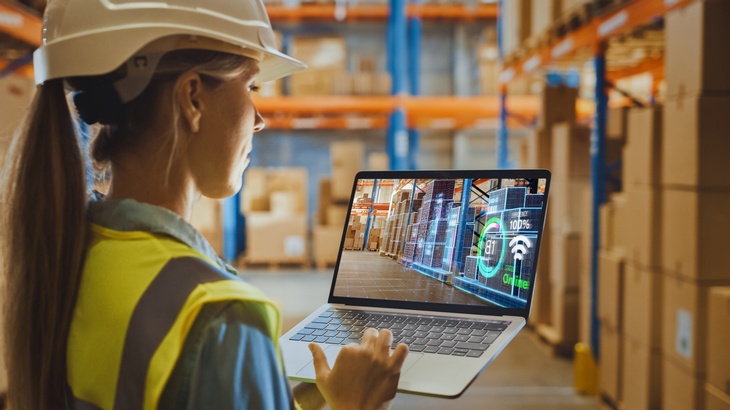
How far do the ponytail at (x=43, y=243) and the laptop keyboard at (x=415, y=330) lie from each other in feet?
1.38

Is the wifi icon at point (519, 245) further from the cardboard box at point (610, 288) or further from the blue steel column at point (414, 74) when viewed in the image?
the blue steel column at point (414, 74)

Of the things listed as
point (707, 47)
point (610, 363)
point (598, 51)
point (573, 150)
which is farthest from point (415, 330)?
point (573, 150)

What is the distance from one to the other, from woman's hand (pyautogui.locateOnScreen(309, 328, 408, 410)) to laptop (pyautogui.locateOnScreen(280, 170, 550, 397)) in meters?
0.12

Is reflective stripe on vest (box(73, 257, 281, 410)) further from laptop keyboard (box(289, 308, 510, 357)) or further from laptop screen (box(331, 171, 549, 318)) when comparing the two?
laptop screen (box(331, 171, 549, 318))

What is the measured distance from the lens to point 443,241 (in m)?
1.25

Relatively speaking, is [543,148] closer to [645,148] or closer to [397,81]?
[645,148]

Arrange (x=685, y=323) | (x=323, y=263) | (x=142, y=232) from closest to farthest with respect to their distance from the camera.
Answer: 1. (x=142, y=232)
2. (x=685, y=323)
3. (x=323, y=263)

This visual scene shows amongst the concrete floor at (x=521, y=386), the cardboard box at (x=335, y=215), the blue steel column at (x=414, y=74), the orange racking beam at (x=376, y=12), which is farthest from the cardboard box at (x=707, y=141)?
the orange racking beam at (x=376, y=12)

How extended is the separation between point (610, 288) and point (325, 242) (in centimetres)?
562

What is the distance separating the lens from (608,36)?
165 inches

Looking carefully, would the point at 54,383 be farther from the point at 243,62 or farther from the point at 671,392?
the point at 671,392

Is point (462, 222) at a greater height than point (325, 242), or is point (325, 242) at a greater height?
point (462, 222)

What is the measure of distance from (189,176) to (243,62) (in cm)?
17

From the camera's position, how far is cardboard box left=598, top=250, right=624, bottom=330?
13.0 feet
